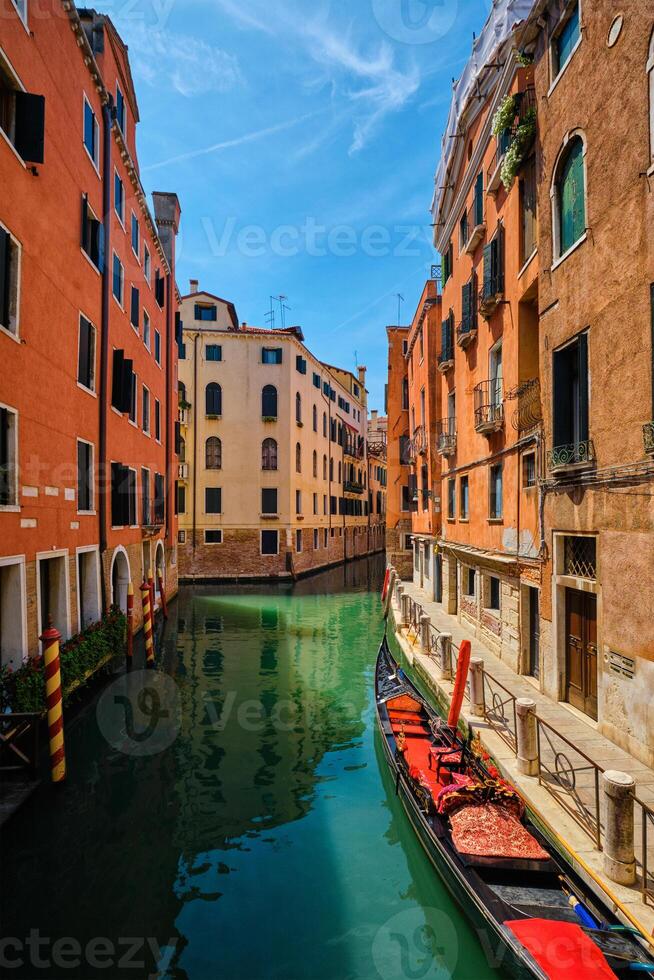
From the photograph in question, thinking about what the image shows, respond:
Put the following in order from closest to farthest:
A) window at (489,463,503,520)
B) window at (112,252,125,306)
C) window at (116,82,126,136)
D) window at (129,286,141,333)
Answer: window at (489,463,503,520), window at (112,252,125,306), window at (116,82,126,136), window at (129,286,141,333)

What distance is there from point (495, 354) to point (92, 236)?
9.18 metres

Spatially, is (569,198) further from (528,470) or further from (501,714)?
(501,714)

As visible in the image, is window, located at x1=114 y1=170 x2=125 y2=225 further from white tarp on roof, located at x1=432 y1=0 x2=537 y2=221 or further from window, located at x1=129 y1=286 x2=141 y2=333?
white tarp on roof, located at x1=432 y1=0 x2=537 y2=221

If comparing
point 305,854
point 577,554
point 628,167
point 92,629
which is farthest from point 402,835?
point 628,167

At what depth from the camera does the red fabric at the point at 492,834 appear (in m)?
5.19

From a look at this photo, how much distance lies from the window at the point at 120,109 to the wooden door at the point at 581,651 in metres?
15.4

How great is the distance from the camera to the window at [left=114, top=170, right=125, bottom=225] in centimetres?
1445

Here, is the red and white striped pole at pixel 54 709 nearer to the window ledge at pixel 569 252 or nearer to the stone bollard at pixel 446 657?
the stone bollard at pixel 446 657

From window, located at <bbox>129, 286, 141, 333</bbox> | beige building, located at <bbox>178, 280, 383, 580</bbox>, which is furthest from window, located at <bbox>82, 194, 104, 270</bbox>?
beige building, located at <bbox>178, 280, 383, 580</bbox>

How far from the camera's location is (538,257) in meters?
9.46

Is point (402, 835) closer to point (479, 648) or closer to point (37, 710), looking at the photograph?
point (37, 710)

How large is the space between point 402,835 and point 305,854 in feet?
3.86

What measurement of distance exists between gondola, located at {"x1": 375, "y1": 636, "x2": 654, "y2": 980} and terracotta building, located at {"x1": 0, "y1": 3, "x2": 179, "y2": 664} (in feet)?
20.1

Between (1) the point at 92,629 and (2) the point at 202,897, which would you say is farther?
(1) the point at 92,629
